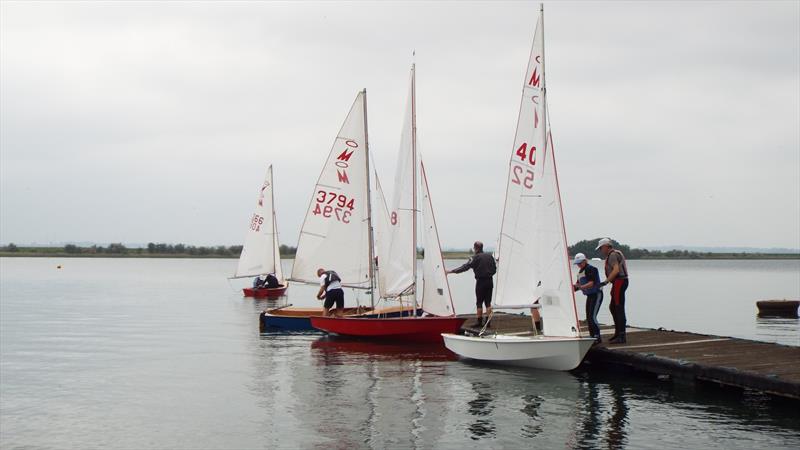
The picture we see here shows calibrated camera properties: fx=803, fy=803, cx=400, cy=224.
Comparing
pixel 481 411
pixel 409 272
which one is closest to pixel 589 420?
pixel 481 411

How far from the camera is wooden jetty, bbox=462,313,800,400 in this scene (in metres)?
15.8

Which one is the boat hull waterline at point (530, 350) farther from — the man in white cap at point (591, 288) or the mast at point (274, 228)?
the mast at point (274, 228)

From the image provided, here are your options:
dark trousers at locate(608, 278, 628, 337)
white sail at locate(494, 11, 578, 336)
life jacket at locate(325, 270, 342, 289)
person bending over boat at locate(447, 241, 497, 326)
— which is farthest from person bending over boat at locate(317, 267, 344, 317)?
dark trousers at locate(608, 278, 628, 337)

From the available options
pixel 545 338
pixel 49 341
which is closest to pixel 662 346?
pixel 545 338

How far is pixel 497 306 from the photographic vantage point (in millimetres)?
19641

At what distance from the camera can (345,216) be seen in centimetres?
2778

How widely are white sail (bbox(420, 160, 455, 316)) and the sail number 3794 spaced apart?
14.3 ft

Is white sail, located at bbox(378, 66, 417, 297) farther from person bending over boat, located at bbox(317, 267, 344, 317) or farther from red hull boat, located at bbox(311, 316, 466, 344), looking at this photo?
person bending over boat, located at bbox(317, 267, 344, 317)

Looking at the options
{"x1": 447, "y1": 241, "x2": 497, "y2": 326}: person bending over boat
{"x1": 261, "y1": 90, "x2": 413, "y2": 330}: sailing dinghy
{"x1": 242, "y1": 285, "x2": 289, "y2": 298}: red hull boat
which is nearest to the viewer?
{"x1": 447, "y1": 241, "x2": 497, "y2": 326}: person bending over boat

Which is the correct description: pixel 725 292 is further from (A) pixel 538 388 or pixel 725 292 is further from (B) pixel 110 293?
(A) pixel 538 388

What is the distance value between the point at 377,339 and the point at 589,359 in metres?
7.21

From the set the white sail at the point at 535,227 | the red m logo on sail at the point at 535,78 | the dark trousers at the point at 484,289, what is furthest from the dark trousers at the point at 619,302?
the red m logo on sail at the point at 535,78

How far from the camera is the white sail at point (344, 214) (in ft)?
90.4

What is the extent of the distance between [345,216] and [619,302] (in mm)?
11198
